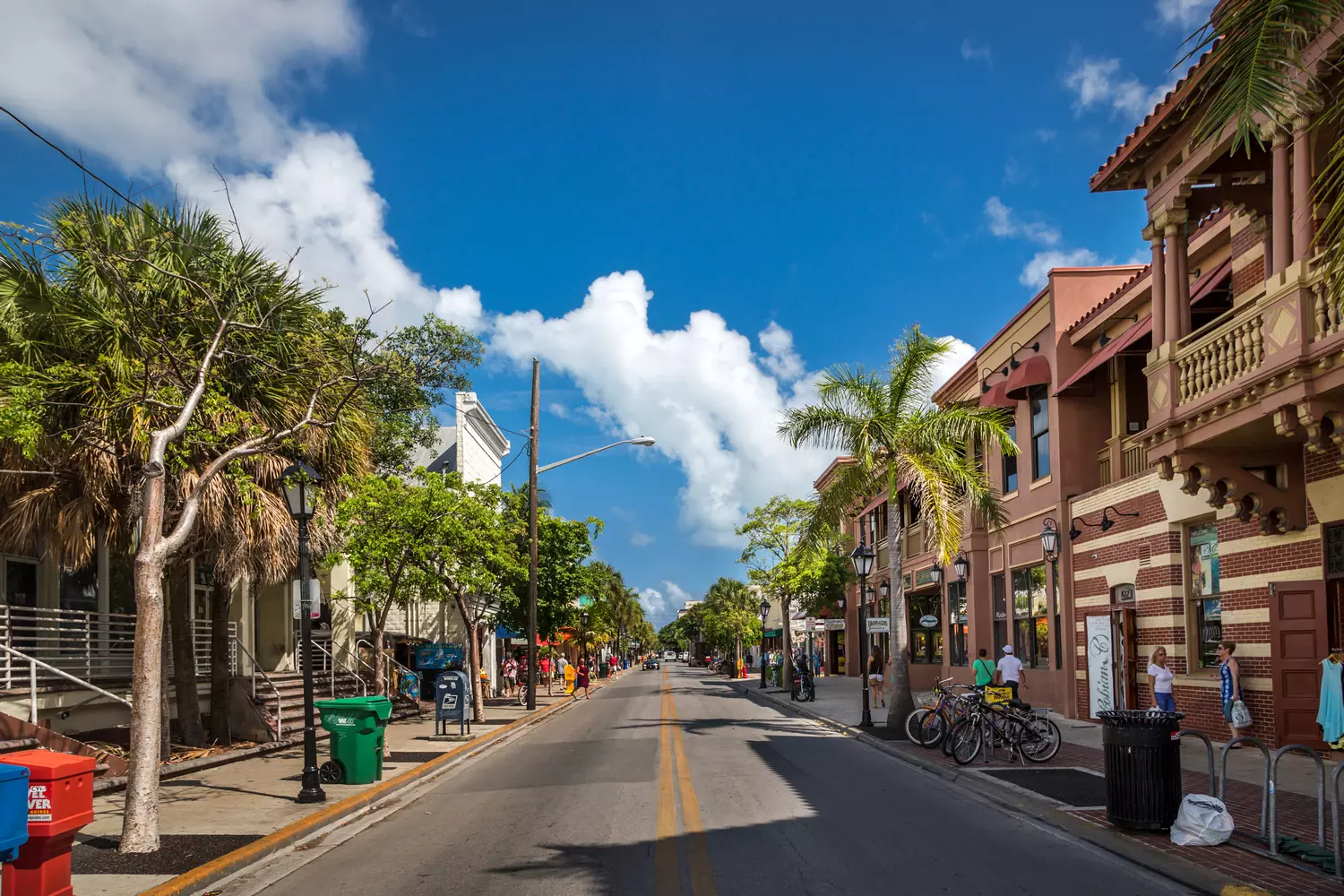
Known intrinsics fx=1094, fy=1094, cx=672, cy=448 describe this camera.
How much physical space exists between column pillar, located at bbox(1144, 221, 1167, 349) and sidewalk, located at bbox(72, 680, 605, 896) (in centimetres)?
1331

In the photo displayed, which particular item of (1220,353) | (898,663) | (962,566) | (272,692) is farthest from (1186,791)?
(962,566)

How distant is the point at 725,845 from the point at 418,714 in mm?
20418

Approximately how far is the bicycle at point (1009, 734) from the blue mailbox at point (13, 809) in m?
12.8

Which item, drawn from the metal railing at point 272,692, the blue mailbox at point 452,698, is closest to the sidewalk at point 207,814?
the metal railing at point 272,692

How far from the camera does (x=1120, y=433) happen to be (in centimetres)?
2312

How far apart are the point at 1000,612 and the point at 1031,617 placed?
280 centimetres

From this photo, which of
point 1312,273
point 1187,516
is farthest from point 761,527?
point 1312,273

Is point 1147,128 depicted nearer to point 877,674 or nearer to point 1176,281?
point 1176,281

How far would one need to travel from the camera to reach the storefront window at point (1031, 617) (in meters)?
26.9

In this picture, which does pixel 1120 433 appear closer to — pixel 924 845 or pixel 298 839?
pixel 924 845

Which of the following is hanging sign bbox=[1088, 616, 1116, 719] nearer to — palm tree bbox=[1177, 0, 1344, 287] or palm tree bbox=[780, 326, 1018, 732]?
palm tree bbox=[780, 326, 1018, 732]

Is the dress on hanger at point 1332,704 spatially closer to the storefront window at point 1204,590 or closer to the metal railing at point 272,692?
the storefront window at point 1204,590

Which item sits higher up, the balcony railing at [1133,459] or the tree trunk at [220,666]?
the balcony railing at [1133,459]

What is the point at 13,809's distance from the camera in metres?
6.47
